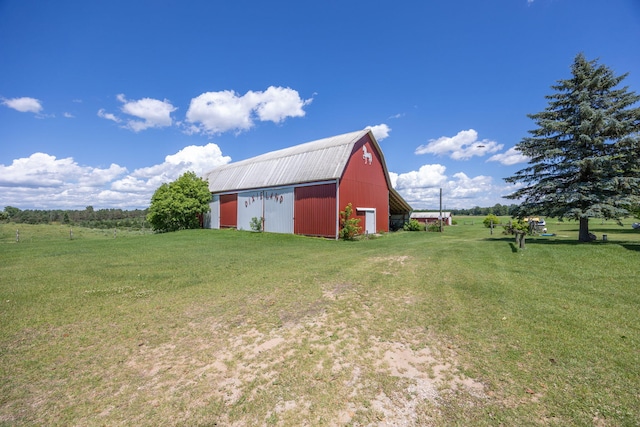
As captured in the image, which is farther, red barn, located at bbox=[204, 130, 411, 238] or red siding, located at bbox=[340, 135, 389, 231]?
red siding, located at bbox=[340, 135, 389, 231]

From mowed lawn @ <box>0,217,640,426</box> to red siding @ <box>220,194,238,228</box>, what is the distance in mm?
19723

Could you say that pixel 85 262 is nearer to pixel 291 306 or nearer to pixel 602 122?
pixel 291 306

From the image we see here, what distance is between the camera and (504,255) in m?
12.4

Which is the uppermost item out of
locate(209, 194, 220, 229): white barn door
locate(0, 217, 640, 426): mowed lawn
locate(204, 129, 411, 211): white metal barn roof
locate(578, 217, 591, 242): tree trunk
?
locate(204, 129, 411, 211): white metal barn roof

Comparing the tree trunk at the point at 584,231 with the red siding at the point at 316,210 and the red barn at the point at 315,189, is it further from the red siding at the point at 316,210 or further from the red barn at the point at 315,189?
the red siding at the point at 316,210

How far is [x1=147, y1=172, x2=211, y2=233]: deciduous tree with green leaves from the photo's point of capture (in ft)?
99.9

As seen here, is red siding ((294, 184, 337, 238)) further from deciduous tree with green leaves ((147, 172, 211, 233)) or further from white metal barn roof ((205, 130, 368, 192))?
deciduous tree with green leaves ((147, 172, 211, 233))

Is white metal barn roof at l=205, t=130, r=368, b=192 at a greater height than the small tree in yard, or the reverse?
white metal barn roof at l=205, t=130, r=368, b=192

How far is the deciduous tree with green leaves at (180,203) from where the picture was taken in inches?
1199

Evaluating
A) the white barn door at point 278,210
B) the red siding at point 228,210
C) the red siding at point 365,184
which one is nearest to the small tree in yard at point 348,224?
the red siding at point 365,184

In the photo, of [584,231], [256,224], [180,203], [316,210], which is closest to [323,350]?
[316,210]

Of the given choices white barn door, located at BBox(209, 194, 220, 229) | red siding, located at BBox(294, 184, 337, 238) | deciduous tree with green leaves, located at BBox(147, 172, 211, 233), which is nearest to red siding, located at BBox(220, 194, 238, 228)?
white barn door, located at BBox(209, 194, 220, 229)

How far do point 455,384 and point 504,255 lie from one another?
1102 centimetres

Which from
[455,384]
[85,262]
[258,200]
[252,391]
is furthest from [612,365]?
[258,200]
